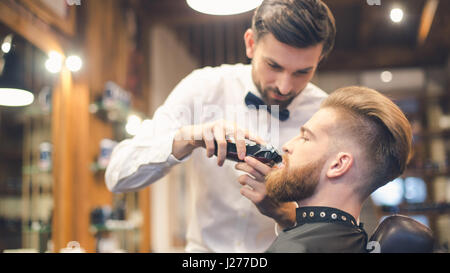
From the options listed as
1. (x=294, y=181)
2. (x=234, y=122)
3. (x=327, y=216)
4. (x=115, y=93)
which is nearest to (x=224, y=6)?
(x=234, y=122)

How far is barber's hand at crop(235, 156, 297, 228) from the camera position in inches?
48.2

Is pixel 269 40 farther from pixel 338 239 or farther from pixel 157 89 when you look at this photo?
pixel 338 239

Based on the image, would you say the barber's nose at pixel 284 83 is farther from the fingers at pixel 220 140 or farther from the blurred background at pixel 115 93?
the fingers at pixel 220 140

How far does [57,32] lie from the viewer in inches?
107

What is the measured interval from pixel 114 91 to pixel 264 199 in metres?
1.74

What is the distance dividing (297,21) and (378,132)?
406 mm

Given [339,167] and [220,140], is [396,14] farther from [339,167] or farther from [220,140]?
[220,140]

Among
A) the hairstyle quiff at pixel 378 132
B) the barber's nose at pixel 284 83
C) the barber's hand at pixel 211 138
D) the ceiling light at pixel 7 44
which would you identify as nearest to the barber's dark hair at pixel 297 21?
the barber's nose at pixel 284 83

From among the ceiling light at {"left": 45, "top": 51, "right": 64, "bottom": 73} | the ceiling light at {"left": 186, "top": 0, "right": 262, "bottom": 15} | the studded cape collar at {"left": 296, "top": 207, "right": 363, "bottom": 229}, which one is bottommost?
the studded cape collar at {"left": 296, "top": 207, "right": 363, "bottom": 229}

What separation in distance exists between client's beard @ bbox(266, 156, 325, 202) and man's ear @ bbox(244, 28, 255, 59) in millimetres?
397

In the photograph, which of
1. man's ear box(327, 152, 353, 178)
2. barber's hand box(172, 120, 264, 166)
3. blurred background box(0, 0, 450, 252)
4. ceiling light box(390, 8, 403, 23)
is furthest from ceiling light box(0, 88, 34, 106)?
ceiling light box(390, 8, 403, 23)

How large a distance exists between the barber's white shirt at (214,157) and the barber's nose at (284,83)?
8 cm

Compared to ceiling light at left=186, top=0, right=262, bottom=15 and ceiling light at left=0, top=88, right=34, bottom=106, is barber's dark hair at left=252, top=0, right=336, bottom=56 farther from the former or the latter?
ceiling light at left=0, top=88, right=34, bottom=106
